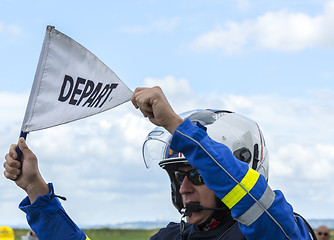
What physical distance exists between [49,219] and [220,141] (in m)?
1.28

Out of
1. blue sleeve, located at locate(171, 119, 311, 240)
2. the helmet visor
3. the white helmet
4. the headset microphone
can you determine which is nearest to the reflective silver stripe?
blue sleeve, located at locate(171, 119, 311, 240)

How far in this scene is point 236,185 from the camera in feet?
9.55

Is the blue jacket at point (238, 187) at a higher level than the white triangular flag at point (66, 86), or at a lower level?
lower

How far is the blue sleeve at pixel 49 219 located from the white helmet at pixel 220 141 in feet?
2.20

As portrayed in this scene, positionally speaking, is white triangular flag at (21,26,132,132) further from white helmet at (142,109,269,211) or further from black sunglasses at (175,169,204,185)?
black sunglasses at (175,169,204,185)

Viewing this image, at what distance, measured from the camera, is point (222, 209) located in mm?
3572

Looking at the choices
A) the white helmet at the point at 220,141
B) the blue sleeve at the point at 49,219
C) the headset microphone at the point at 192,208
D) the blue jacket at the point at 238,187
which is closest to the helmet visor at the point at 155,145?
the white helmet at the point at 220,141

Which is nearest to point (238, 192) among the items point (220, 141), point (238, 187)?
point (238, 187)

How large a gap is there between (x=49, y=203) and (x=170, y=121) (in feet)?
4.84

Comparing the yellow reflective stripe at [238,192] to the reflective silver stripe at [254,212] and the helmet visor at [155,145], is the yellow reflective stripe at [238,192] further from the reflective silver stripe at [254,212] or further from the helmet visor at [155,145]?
the helmet visor at [155,145]

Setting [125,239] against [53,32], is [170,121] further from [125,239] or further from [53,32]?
[125,239]

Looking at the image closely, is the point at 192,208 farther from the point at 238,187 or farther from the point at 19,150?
the point at 19,150

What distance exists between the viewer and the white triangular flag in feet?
12.2

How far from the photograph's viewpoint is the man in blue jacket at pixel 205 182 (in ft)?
9.55
